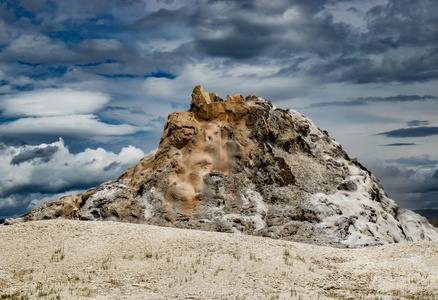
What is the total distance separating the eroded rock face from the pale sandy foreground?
716cm

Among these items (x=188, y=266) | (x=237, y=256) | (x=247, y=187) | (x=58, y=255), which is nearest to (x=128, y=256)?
(x=188, y=266)

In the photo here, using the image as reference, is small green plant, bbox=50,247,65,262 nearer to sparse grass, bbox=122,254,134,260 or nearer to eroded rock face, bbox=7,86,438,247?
sparse grass, bbox=122,254,134,260

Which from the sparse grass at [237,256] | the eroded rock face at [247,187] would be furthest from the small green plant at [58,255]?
the eroded rock face at [247,187]

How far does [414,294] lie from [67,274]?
1382 cm

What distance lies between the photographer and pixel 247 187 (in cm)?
3525

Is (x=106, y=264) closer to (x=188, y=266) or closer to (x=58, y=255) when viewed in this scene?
(x=58, y=255)

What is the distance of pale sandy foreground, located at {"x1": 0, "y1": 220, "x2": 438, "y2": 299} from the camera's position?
60.3ft

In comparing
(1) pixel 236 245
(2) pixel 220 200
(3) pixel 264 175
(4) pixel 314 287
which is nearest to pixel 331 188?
(3) pixel 264 175

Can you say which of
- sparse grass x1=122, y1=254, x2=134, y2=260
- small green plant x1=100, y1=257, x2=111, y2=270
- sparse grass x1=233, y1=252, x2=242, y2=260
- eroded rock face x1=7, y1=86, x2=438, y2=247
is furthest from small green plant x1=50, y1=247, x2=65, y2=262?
eroded rock face x1=7, y1=86, x2=438, y2=247

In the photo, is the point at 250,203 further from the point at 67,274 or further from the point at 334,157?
the point at 67,274

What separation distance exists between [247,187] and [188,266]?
15311 millimetres

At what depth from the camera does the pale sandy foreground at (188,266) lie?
18.4 meters

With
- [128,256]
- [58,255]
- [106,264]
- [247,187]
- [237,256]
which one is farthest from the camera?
[247,187]

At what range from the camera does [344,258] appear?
24.1m
